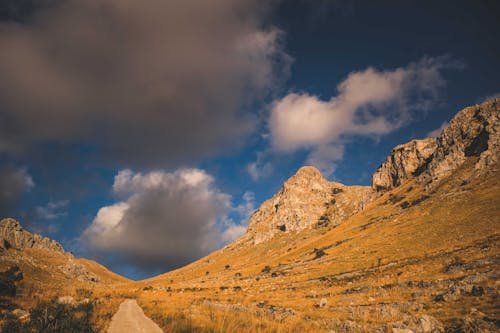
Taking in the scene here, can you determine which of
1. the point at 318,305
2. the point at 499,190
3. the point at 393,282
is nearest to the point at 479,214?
the point at 499,190

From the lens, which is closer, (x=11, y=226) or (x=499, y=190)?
(x=499, y=190)

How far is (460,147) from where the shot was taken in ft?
351

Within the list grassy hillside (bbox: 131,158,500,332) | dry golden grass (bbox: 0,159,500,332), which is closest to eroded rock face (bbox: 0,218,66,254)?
dry golden grass (bbox: 0,159,500,332)

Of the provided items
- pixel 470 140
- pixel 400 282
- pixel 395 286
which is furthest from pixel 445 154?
pixel 395 286

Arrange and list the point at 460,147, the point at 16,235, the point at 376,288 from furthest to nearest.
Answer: the point at 16,235
the point at 460,147
the point at 376,288

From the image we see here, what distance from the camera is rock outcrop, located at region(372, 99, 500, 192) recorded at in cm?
8631

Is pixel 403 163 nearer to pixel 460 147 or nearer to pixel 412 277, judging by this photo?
pixel 460 147

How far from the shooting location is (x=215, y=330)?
8367mm

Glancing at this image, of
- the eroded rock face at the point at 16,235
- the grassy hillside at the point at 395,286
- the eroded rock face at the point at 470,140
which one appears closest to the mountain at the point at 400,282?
the grassy hillside at the point at 395,286

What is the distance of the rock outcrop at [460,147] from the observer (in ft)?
283

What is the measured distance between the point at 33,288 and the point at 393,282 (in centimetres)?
3606

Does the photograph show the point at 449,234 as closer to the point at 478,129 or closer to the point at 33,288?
the point at 33,288

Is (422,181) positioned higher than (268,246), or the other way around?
(422,181)

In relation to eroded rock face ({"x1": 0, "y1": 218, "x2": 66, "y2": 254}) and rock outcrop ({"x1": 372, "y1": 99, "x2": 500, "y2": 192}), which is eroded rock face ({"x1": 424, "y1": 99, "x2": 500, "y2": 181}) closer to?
rock outcrop ({"x1": 372, "y1": 99, "x2": 500, "y2": 192})
